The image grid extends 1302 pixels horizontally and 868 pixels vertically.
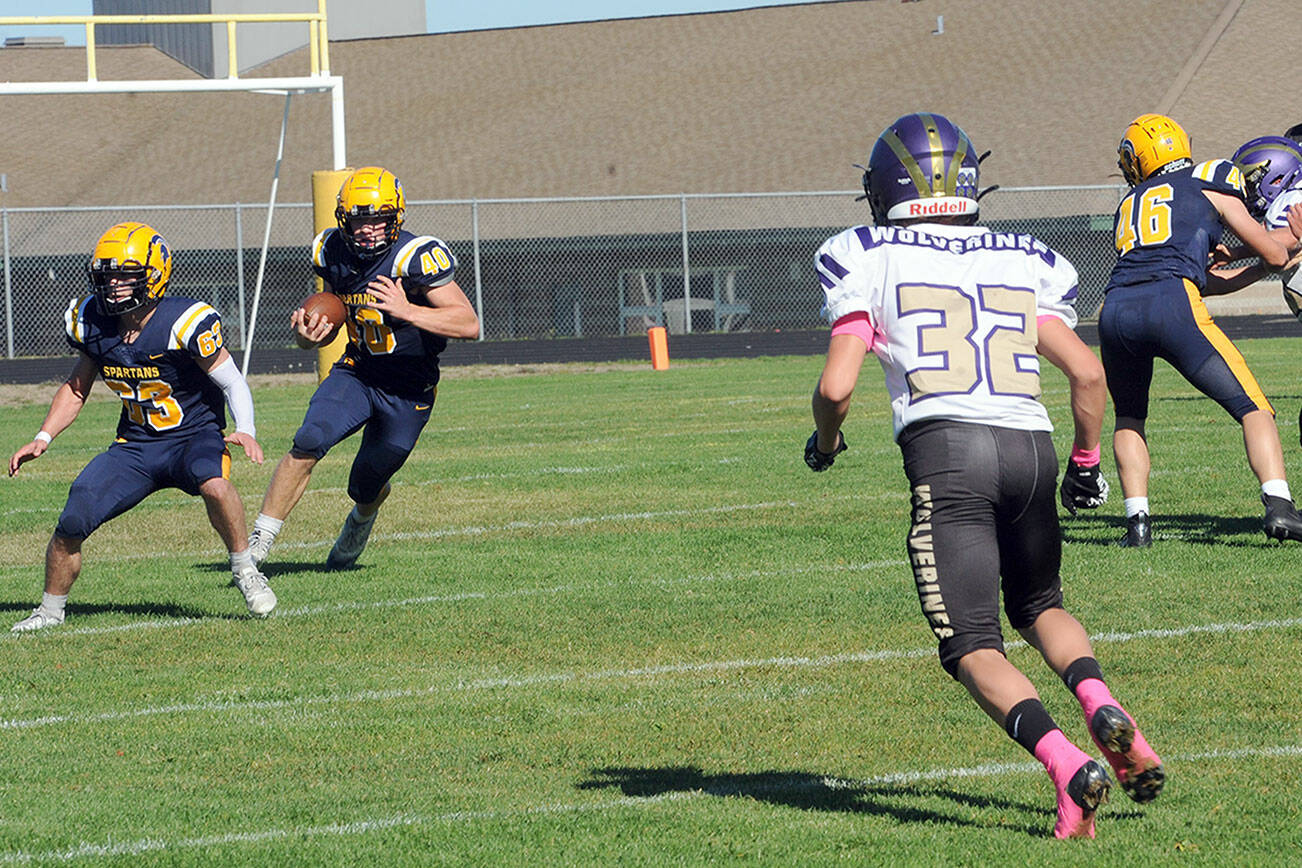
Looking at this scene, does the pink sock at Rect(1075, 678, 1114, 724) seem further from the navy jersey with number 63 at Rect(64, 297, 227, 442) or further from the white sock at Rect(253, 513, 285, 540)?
the white sock at Rect(253, 513, 285, 540)

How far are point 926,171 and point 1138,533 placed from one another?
4.53 m

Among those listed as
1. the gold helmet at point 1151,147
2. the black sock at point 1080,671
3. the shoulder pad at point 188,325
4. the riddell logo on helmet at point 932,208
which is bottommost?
the black sock at point 1080,671

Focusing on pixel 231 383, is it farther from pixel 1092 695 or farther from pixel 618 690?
pixel 1092 695

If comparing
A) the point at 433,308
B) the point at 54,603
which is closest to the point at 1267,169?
the point at 433,308

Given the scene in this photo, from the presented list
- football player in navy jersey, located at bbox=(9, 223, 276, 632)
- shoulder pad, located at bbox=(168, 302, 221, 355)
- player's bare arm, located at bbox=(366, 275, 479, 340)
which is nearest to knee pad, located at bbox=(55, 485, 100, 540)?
football player in navy jersey, located at bbox=(9, 223, 276, 632)

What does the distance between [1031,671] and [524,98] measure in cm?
3440

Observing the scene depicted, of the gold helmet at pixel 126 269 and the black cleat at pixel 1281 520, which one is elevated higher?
the gold helmet at pixel 126 269

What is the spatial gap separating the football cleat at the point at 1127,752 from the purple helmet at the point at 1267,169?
6.54m

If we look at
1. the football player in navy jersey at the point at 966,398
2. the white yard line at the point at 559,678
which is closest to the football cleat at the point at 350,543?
the white yard line at the point at 559,678

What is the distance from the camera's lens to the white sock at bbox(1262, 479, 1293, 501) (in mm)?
8125

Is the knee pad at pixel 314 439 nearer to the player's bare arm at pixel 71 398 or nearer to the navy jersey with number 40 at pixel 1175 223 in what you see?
the player's bare arm at pixel 71 398

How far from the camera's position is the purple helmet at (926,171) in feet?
14.8

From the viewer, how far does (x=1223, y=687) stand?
5746mm

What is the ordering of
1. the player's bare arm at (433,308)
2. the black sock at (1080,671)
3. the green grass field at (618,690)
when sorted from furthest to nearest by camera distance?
1. the player's bare arm at (433,308)
2. the green grass field at (618,690)
3. the black sock at (1080,671)
